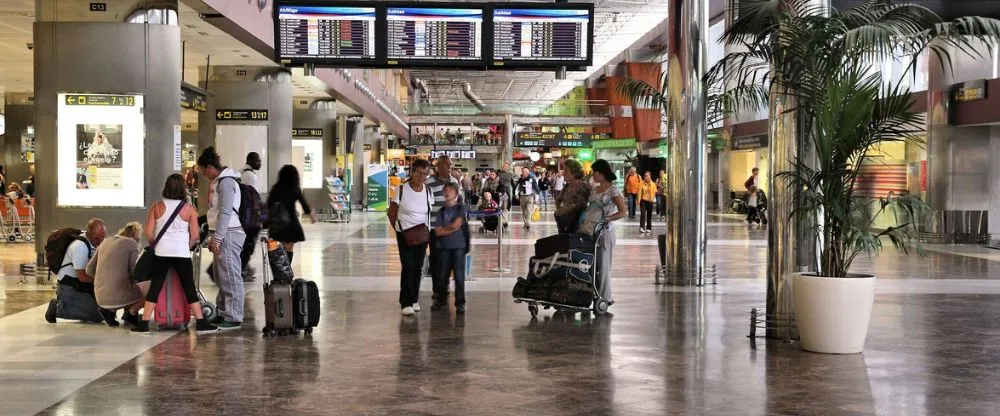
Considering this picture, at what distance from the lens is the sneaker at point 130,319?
1019cm

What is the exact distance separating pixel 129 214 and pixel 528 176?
16.5m

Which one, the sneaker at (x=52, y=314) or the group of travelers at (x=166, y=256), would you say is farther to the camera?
the sneaker at (x=52, y=314)

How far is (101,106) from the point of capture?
14250 millimetres

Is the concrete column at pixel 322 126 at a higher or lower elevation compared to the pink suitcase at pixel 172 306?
higher

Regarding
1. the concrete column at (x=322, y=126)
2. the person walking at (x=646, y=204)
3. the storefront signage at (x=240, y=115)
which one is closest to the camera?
the storefront signage at (x=240, y=115)

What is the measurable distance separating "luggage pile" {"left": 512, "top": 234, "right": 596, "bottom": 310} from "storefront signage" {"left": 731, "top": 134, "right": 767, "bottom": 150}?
25.0 metres

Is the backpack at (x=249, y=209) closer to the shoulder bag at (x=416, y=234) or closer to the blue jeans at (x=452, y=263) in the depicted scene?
the shoulder bag at (x=416, y=234)

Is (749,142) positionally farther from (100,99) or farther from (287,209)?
(287,209)

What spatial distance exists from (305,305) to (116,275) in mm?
1829

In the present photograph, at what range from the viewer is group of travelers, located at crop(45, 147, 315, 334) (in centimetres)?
970

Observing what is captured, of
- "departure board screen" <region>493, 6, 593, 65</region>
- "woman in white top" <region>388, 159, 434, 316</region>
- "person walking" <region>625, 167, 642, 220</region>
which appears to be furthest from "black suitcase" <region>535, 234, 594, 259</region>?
"person walking" <region>625, 167, 642, 220</region>

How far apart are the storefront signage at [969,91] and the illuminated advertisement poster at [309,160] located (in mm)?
19139

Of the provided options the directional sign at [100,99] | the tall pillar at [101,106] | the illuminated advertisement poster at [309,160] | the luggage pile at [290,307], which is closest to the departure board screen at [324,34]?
the tall pillar at [101,106]

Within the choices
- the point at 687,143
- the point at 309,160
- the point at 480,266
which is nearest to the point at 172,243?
the point at 687,143
